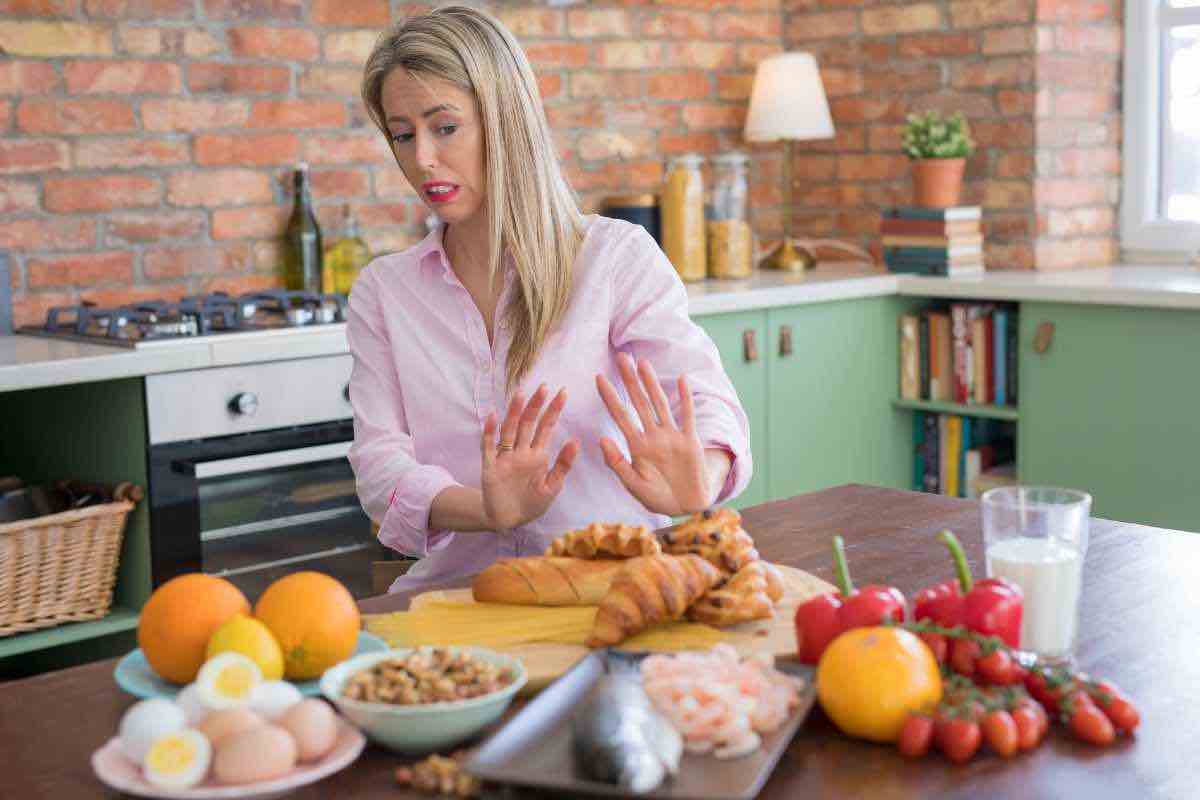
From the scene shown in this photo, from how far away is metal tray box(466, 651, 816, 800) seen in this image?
106 cm

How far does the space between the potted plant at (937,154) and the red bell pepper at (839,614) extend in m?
2.86

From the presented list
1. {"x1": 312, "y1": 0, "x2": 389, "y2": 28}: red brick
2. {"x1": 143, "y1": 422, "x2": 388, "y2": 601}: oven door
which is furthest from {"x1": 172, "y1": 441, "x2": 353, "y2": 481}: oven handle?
{"x1": 312, "y1": 0, "x2": 389, "y2": 28}: red brick

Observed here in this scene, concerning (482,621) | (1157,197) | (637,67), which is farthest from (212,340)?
(1157,197)

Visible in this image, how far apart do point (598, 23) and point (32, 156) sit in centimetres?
161

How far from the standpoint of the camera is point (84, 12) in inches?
127

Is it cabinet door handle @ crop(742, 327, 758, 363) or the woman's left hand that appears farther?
cabinet door handle @ crop(742, 327, 758, 363)

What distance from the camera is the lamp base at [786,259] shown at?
4.22 m

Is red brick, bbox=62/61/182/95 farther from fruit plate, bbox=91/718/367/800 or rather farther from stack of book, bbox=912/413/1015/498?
fruit plate, bbox=91/718/367/800

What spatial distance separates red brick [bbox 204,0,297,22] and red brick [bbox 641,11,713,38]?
110 centimetres

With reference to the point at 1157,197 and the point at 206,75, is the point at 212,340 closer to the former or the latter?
the point at 206,75

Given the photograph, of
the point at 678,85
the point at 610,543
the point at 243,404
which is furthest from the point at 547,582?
the point at 678,85

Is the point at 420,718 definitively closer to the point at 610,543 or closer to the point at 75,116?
the point at 610,543

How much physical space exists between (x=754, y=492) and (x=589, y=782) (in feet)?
9.05

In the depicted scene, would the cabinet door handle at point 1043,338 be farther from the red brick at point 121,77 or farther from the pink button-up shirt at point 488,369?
the red brick at point 121,77
